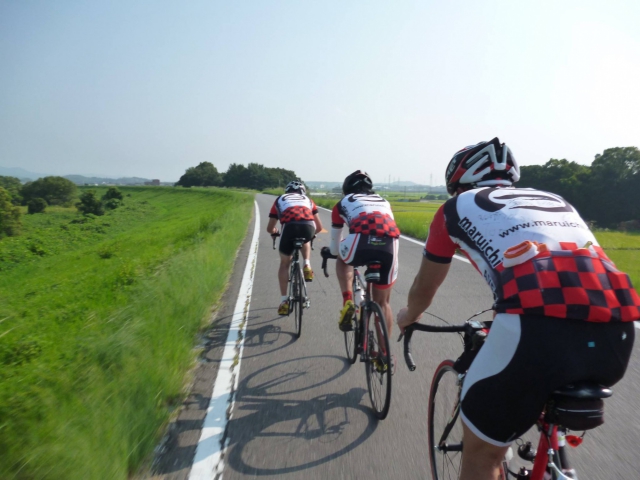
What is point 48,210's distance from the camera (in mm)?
59281

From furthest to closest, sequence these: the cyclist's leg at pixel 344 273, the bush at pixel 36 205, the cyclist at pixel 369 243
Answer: the bush at pixel 36 205
the cyclist's leg at pixel 344 273
the cyclist at pixel 369 243

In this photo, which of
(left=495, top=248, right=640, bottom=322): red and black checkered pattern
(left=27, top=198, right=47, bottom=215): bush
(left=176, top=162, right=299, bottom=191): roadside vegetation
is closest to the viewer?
(left=495, top=248, right=640, bottom=322): red and black checkered pattern

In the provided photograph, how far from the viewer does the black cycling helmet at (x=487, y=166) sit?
2.17m

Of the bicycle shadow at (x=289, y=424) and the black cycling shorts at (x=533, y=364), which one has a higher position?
the black cycling shorts at (x=533, y=364)

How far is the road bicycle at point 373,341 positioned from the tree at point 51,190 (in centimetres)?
6483

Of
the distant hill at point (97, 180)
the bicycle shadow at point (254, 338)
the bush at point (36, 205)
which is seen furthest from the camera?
the distant hill at point (97, 180)

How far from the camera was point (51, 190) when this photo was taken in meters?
59.7

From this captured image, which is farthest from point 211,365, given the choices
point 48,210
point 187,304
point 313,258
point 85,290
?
point 48,210

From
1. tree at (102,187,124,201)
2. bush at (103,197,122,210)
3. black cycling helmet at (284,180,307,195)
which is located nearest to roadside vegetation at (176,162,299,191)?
tree at (102,187,124,201)

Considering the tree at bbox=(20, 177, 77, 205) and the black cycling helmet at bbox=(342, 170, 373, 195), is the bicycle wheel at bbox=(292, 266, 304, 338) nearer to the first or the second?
the black cycling helmet at bbox=(342, 170, 373, 195)

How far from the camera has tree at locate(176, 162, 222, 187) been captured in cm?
13425

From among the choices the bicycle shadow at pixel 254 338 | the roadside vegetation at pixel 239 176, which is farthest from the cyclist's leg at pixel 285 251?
the roadside vegetation at pixel 239 176

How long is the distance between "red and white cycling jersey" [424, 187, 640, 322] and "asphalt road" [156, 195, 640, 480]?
5.82 feet

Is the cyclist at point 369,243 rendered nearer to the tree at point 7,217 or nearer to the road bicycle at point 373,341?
the road bicycle at point 373,341
